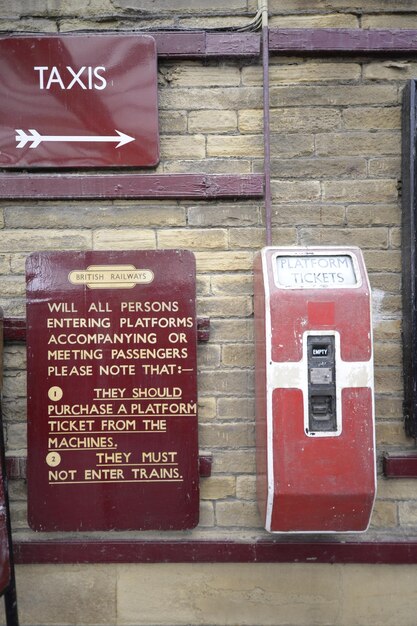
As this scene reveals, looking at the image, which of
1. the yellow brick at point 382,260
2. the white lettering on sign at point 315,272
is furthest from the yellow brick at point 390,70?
the white lettering on sign at point 315,272

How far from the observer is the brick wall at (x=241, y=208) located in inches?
104

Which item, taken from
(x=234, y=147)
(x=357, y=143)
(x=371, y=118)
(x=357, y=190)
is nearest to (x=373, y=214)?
(x=357, y=190)

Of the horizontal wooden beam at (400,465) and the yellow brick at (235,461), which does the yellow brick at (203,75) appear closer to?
the yellow brick at (235,461)

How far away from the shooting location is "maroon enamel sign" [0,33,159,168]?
102 inches

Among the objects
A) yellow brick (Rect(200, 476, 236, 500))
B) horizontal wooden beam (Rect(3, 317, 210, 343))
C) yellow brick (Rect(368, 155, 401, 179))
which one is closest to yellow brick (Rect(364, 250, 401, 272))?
yellow brick (Rect(368, 155, 401, 179))

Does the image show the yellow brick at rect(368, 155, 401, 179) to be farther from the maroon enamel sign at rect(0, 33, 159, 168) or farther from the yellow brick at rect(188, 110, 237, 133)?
the maroon enamel sign at rect(0, 33, 159, 168)

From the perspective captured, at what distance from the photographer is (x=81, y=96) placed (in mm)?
2604

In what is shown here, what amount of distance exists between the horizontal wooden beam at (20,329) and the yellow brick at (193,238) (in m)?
0.37

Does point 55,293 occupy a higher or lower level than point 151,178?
lower

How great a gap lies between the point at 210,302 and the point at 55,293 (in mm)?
765

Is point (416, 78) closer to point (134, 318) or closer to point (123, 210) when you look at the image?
point (123, 210)

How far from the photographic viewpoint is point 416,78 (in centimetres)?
266

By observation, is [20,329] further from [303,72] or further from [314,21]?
[314,21]

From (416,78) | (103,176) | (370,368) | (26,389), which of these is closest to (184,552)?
(26,389)
